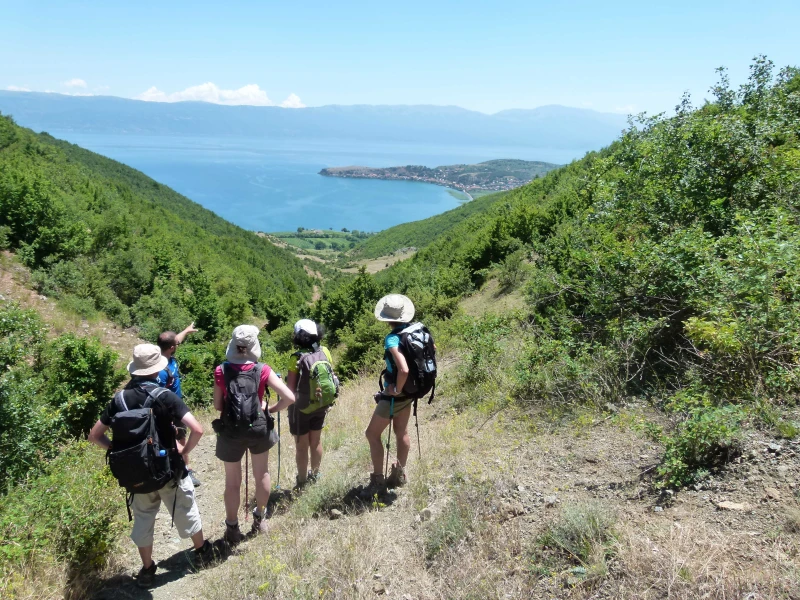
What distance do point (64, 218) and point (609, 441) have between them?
78.3ft

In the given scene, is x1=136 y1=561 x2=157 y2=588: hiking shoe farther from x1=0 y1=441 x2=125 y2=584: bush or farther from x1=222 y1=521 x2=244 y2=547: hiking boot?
x1=222 y1=521 x2=244 y2=547: hiking boot

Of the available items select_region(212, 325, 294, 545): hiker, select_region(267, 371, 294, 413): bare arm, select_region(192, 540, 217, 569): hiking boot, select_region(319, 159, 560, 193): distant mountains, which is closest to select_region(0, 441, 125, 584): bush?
select_region(192, 540, 217, 569): hiking boot

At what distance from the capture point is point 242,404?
3.51m

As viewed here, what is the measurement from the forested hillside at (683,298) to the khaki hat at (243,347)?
10.4 feet

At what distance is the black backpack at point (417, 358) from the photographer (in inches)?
149

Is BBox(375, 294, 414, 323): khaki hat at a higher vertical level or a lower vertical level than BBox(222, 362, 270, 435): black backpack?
higher

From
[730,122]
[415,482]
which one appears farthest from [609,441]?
[730,122]

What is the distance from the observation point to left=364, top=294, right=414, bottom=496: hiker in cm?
377

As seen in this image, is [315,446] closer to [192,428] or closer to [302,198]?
[192,428]

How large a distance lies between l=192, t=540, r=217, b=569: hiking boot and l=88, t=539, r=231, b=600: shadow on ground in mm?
31

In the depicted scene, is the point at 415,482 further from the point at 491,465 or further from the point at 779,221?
the point at 779,221

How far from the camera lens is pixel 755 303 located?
13.0ft

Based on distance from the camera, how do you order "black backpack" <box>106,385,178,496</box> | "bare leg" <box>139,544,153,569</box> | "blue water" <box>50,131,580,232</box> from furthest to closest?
"blue water" <box>50,131,580,232</box> < "bare leg" <box>139,544,153,569</box> < "black backpack" <box>106,385,178,496</box>

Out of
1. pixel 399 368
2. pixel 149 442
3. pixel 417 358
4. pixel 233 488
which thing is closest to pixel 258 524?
pixel 233 488
